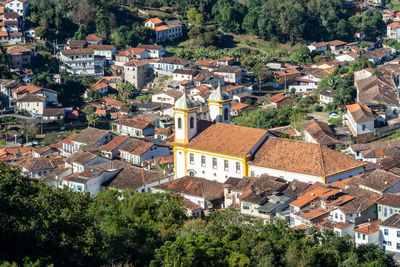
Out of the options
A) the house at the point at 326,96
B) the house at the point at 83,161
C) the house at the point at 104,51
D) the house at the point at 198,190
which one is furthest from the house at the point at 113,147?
the house at the point at 104,51

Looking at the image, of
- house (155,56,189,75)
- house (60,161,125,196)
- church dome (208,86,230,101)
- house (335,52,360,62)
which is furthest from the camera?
house (335,52,360,62)

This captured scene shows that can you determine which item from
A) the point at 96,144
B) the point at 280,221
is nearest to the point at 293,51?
the point at 96,144

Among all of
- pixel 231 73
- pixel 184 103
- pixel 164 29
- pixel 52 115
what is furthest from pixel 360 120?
pixel 164 29

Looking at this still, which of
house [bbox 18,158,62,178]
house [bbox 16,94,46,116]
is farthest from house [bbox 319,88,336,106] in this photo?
house [bbox 16,94,46,116]

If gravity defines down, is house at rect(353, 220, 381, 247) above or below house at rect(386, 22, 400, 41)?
above

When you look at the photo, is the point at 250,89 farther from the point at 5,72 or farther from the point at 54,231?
the point at 54,231

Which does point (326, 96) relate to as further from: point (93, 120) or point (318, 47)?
point (318, 47)

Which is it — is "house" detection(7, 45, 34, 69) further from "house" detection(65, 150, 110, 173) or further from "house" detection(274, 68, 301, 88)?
"house" detection(65, 150, 110, 173)
